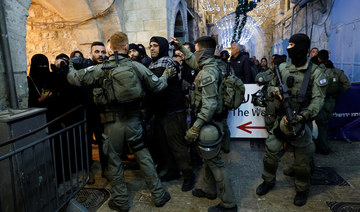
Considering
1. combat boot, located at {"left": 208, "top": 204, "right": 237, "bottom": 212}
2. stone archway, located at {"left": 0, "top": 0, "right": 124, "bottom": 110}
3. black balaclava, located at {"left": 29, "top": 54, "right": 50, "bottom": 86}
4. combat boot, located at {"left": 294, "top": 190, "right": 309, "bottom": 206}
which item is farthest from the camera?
stone archway, located at {"left": 0, "top": 0, "right": 124, "bottom": 110}

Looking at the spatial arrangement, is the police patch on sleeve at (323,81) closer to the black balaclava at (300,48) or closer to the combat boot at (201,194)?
the black balaclava at (300,48)

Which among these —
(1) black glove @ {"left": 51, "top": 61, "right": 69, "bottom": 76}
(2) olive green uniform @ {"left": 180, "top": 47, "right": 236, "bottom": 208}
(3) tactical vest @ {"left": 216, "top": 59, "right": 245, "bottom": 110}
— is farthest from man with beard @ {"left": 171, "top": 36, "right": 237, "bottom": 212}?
(1) black glove @ {"left": 51, "top": 61, "right": 69, "bottom": 76}

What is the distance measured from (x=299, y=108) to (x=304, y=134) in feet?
1.06

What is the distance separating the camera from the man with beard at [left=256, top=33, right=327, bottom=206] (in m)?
2.72

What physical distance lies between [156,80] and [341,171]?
10.8 feet

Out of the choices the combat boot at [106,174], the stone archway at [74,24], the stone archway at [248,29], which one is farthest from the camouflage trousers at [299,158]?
the stone archway at [248,29]

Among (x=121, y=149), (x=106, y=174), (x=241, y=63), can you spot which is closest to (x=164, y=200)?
(x=121, y=149)

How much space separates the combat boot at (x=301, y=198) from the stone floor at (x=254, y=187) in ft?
0.17

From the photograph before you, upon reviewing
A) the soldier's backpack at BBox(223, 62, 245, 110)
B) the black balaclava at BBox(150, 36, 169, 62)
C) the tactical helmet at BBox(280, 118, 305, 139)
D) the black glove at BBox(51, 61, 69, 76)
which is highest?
the black balaclava at BBox(150, 36, 169, 62)

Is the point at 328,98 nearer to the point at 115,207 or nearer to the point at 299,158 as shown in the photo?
the point at 299,158

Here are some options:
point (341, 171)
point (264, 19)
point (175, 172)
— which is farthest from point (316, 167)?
point (264, 19)

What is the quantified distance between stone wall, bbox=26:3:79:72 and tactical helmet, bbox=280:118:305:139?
664 centimetres

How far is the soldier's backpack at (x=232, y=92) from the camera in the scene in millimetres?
2969

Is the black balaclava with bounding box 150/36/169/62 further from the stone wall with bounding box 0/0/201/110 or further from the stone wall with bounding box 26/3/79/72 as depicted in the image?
the stone wall with bounding box 26/3/79/72
